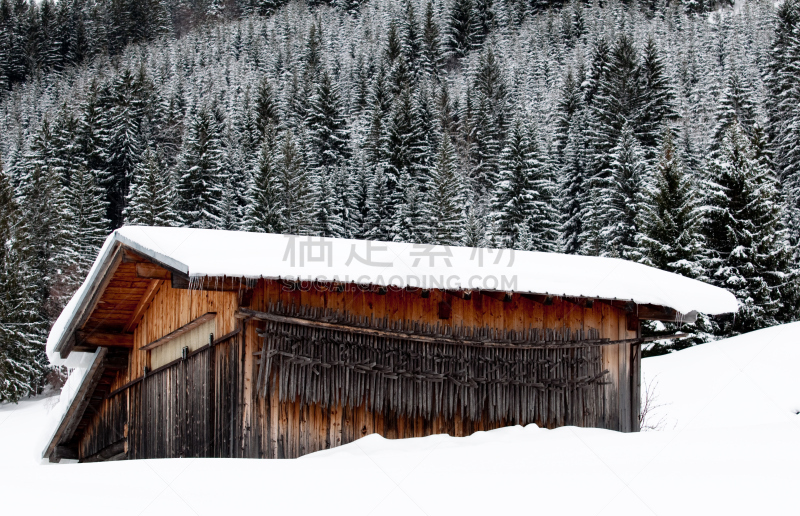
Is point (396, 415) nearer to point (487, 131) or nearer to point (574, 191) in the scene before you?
point (574, 191)

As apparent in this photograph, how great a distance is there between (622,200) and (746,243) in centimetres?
1473

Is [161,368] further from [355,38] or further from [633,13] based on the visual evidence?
[633,13]

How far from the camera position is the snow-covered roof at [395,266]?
6.57m

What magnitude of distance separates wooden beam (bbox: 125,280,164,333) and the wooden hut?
48 millimetres

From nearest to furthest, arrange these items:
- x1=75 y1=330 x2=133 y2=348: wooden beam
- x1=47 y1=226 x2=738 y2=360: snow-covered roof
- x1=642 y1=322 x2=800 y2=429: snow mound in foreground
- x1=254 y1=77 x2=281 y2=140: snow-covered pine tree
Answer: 1. x1=47 y1=226 x2=738 y2=360: snow-covered roof
2. x1=75 y1=330 x2=133 y2=348: wooden beam
3. x1=642 y1=322 x2=800 y2=429: snow mound in foreground
4. x1=254 y1=77 x2=281 y2=140: snow-covered pine tree

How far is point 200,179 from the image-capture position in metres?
41.3

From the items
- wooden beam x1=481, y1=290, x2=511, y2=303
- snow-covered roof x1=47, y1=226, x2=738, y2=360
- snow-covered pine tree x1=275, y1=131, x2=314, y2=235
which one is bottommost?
snow-covered pine tree x1=275, y1=131, x2=314, y2=235

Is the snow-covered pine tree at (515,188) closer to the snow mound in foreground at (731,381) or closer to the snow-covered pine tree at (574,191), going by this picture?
the snow-covered pine tree at (574,191)

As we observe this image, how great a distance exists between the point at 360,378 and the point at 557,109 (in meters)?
53.1

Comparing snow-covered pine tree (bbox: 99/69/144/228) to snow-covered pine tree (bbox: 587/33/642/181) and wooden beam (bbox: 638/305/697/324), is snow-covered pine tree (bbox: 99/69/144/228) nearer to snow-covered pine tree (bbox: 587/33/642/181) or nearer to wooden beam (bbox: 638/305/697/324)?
snow-covered pine tree (bbox: 587/33/642/181)

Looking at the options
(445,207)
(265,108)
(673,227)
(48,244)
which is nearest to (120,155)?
(265,108)

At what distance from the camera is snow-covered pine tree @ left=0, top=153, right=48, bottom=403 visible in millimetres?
30484

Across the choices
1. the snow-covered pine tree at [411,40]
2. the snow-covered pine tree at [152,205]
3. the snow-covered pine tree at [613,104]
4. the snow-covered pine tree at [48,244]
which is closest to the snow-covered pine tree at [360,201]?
the snow-covered pine tree at [152,205]

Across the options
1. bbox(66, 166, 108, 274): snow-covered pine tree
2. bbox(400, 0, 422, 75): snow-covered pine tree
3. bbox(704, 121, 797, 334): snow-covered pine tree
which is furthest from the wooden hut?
bbox(400, 0, 422, 75): snow-covered pine tree
